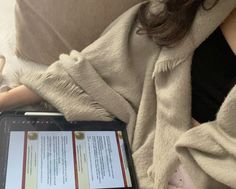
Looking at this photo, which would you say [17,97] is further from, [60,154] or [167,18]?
[167,18]

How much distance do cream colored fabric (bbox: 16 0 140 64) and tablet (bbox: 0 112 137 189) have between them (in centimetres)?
23

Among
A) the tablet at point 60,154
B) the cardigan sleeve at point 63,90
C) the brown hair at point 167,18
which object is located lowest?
the tablet at point 60,154

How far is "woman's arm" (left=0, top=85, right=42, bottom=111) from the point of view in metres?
0.77

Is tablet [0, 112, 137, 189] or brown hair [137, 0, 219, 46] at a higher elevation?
brown hair [137, 0, 219, 46]

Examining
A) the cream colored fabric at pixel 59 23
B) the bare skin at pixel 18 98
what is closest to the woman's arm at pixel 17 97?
the bare skin at pixel 18 98

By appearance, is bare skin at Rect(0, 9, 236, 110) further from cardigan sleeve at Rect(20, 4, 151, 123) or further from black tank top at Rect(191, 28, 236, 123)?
black tank top at Rect(191, 28, 236, 123)

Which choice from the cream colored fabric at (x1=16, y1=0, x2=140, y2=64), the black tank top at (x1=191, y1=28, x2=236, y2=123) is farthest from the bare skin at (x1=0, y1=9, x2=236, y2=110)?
the black tank top at (x1=191, y1=28, x2=236, y2=123)

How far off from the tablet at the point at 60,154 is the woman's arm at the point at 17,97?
0.17 ft

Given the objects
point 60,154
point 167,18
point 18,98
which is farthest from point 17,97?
point 167,18

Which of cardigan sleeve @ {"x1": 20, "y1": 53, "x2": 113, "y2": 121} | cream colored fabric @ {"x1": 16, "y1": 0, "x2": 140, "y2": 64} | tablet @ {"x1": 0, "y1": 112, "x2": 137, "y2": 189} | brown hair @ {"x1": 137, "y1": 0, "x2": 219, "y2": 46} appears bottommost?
tablet @ {"x1": 0, "y1": 112, "x2": 137, "y2": 189}

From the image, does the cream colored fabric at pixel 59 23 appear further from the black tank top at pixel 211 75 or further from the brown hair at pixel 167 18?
the black tank top at pixel 211 75

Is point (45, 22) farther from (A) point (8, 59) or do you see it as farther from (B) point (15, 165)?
(B) point (15, 165)

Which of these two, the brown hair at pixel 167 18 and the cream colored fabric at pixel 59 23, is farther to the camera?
the cream colored fabric at pixel 59 23

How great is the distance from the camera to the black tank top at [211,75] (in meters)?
0.69
